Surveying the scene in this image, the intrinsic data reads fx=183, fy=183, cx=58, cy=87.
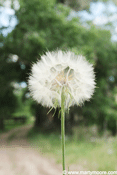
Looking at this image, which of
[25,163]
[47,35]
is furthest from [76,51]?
[25,163]

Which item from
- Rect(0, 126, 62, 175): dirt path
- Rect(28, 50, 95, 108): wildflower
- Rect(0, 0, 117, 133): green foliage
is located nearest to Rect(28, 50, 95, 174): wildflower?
Rect(28, 50, 95, 108): wildflower

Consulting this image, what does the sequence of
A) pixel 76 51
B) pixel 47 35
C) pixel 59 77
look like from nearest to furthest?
pixel 59 77 < pixel 76 51 < pixel 47 35

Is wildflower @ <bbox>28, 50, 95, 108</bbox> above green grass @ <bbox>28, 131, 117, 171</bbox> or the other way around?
above

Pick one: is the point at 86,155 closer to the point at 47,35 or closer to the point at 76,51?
the point at 76,51

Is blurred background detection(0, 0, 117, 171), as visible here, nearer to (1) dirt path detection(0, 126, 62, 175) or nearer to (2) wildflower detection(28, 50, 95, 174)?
(1) dirt path detection(0, 126, 62, 175)

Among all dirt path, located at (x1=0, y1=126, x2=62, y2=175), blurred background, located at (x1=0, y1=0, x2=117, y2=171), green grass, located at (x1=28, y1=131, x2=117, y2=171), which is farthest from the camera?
blurred background, located at (x1=0, y1=0, x2=117, y2=171)

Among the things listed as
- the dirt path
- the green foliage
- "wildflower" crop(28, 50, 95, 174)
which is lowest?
the dirt path

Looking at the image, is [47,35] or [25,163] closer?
[25,163]
